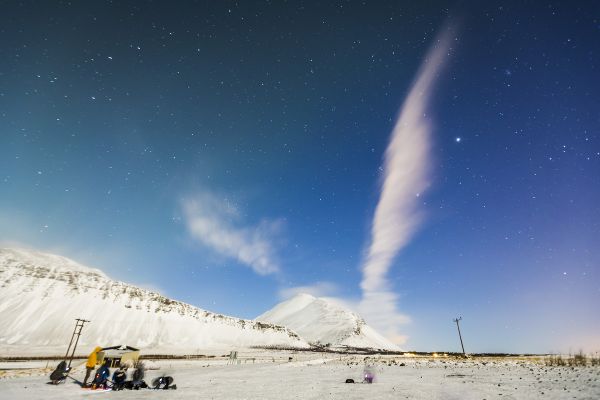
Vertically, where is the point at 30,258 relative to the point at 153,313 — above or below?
above

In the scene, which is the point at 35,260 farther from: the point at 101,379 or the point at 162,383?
the point at 162,383

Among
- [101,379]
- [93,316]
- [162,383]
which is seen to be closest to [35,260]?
[93,316]

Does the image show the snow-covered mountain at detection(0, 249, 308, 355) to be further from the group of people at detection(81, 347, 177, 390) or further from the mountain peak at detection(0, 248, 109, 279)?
the group of people at detection(81, 347, 177, 390)

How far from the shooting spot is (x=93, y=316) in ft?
345

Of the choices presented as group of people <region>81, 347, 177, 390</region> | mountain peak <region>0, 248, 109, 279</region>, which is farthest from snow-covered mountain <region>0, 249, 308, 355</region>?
group of people <region>81, 347, 177, 390</region>

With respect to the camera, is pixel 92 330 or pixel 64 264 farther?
pixel 64 264

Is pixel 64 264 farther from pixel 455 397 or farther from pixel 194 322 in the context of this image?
pixel 455 397

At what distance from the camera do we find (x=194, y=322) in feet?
420

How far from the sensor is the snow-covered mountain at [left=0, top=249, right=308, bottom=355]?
3543 inches

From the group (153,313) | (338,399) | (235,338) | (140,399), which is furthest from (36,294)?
(338,399)

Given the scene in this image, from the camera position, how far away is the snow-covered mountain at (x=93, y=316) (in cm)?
9000

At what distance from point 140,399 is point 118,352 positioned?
112 feet

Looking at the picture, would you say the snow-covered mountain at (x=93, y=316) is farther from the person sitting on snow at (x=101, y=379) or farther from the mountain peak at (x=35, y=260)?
the person sitting on snow at (x=101, y=379)

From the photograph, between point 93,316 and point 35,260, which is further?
point 35,260
